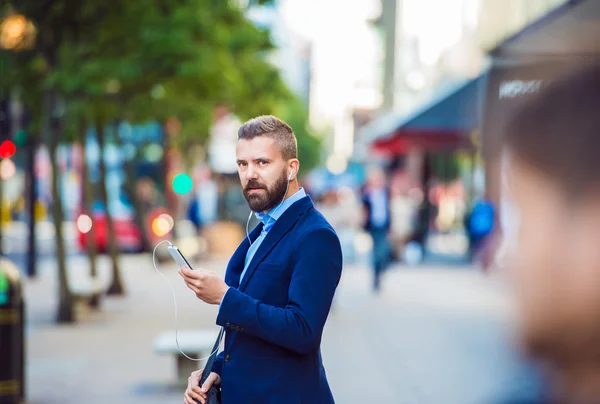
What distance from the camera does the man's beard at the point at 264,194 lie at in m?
3.58

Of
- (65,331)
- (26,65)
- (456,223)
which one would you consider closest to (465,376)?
(65,331)

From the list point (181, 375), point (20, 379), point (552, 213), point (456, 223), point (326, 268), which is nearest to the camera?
point (326, 268)

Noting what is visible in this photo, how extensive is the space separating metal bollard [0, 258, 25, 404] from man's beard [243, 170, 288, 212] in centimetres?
580

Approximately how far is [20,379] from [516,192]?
5.93 m

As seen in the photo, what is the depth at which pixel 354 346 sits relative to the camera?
13.1 m

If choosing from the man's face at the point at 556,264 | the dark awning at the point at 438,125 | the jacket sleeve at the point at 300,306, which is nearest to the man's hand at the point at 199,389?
the jacket sleeve at the point at 300,306

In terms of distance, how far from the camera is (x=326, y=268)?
3.43 meters

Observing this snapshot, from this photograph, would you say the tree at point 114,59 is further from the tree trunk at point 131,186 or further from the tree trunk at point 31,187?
the tree trunk at point 131,186

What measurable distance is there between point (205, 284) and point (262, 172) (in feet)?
1.32

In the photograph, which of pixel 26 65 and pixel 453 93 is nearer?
pixel 26 65

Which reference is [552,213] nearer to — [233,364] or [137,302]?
[233,364]

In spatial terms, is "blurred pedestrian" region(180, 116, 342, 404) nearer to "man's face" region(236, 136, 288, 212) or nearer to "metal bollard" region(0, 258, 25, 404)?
"man's face" region(236, 136, 288, 212)

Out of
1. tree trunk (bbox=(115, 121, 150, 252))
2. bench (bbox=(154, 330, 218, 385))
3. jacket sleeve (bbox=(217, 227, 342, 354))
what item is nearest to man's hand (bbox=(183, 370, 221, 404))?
jacket sleeve (bbox=(217, 227, 342, 354))

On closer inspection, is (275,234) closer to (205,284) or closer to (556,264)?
(205,284)
